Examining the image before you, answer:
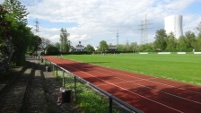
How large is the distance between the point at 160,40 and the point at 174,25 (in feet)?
34.1

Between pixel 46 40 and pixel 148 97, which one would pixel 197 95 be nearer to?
pixel 148 97

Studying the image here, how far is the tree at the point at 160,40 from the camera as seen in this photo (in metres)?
115

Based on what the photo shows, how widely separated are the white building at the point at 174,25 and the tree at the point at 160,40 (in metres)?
3.33

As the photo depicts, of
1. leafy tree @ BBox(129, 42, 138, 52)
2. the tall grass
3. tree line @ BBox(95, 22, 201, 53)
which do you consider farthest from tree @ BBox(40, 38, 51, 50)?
the tall grass

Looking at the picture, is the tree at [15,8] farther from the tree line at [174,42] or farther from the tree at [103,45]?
the tree at [103,45]

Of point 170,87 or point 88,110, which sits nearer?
point 88,110

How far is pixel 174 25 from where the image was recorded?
111 m

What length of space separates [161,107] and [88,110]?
2.67m

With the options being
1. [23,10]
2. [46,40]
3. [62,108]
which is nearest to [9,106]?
[62,108]

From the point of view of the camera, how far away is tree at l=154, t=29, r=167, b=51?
115m

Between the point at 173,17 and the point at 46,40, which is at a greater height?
the point at 173,17

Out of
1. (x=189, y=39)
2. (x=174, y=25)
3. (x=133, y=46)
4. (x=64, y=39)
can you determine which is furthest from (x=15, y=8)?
(x=133, y=46)

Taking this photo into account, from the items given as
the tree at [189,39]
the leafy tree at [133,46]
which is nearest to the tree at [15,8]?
the tree at [189,39]

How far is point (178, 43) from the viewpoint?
103 metres
